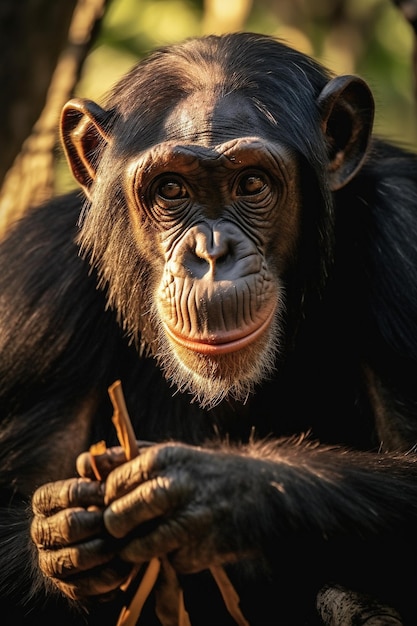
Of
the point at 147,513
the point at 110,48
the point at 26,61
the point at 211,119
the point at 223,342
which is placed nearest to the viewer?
the point at 147,513

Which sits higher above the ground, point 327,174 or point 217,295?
point 327,174

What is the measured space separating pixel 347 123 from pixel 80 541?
243cm

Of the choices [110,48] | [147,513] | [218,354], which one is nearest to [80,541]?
[147,513]

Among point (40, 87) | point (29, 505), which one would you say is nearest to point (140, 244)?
point (29, 505)

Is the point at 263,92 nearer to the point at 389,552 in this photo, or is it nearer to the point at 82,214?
the point at 82,214

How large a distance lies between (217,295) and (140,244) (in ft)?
2.84

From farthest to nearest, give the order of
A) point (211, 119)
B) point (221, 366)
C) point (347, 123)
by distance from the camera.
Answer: point (347, 123), point (211, 119), point (221, 366)

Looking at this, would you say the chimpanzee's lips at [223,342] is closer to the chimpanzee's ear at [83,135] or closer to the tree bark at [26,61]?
the chimpanzee's ear at [83,135]

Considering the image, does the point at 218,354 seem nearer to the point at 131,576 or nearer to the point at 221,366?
the point at 221,366

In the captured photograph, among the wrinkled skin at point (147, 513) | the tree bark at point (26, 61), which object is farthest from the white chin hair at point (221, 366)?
the tree bark at point (26, 61)

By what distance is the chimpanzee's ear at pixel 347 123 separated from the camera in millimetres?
5625

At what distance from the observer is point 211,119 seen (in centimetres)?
524

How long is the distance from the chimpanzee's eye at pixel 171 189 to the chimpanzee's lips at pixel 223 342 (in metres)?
0.65

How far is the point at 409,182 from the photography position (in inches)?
242
